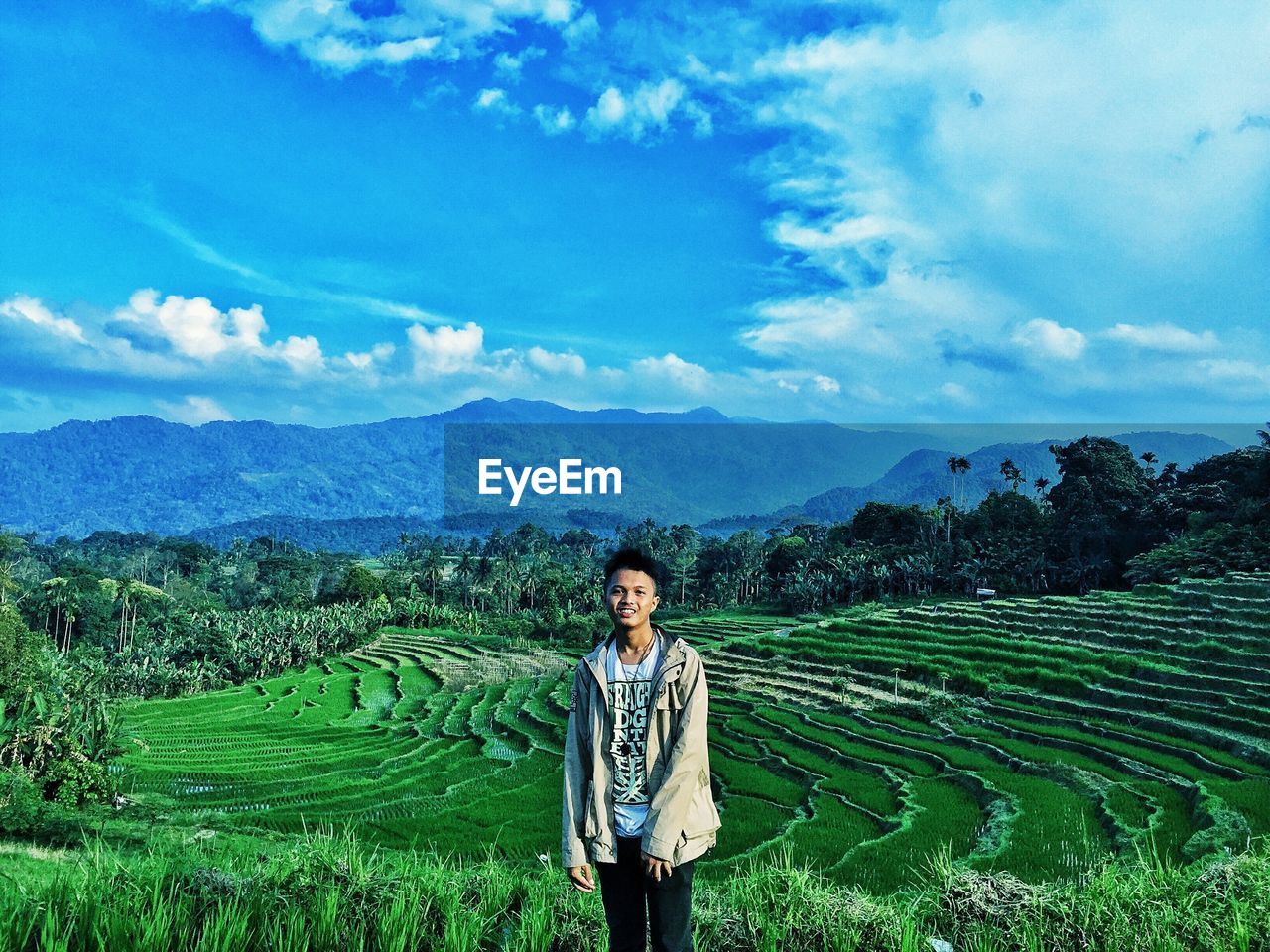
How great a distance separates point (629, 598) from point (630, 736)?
1.71 ft

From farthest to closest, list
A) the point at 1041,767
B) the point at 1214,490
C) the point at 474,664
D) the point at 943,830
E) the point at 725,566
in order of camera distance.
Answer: the point at 725,566, the point at 1214,490, the point at 474,664, the point at 1041,767, the point at 943,830

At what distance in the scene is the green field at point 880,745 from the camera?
50.3ft

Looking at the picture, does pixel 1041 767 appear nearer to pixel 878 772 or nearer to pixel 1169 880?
pixel 878 772

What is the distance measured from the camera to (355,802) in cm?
2256

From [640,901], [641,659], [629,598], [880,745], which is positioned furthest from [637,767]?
[880,745]

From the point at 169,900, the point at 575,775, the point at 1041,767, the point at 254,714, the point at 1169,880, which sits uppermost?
the point at 575,775

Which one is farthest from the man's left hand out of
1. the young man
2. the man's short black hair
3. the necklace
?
the man's short black hair

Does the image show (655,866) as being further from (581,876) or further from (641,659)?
(641,659)

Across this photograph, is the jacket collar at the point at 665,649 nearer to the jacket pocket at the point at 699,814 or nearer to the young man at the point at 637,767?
the young man at the point at 637,767

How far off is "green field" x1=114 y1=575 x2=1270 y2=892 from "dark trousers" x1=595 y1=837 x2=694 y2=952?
6.71 meters

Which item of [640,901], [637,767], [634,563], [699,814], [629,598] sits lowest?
[640,901]

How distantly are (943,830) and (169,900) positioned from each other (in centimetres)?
1435

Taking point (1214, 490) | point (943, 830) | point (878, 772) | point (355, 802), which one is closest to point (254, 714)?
point (355, 802)

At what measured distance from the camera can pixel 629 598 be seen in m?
3.18
